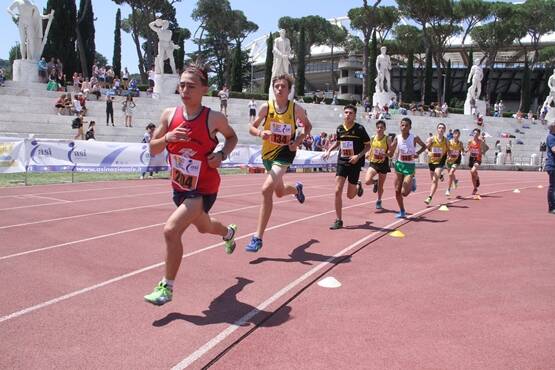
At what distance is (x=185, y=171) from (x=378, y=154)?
6.81 meters

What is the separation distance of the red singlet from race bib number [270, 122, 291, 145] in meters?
2.14

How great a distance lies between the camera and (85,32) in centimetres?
4988

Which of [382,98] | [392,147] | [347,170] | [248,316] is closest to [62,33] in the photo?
[382,98]

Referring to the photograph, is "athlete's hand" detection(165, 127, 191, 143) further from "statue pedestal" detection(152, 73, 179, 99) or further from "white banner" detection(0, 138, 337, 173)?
"statue pedestal" detection(152, 73, 179, 99)

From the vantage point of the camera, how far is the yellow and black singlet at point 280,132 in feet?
21.1

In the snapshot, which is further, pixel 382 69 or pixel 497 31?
pixel 497 31

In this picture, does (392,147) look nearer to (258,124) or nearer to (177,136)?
(258,124)

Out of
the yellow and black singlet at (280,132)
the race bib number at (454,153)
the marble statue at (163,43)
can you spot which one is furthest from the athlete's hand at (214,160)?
the marble statue at (163,43)

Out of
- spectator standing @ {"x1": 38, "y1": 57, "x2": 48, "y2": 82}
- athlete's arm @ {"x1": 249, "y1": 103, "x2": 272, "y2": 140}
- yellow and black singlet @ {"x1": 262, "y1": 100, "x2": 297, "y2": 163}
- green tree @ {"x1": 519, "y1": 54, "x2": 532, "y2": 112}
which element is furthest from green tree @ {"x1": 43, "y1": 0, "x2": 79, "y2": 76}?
green tree @ {"x1": 519, "y1": 54, "x2": 532, "y2": 112}

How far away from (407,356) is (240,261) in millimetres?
2894

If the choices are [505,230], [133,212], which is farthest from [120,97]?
[505,230]

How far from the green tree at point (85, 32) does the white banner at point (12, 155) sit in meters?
38.1

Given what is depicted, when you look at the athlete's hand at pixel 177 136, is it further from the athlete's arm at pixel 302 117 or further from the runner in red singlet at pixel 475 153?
the runner in red singlet at pixel 475 153

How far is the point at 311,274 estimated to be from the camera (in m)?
5.32
